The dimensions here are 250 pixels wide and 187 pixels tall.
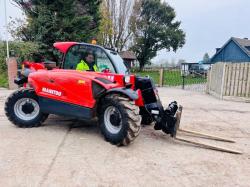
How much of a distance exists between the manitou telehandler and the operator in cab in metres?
0.08

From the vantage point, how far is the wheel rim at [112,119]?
4945mm

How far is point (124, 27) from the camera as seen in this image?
130 ft

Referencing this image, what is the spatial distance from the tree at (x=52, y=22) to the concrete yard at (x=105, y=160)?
1246cm

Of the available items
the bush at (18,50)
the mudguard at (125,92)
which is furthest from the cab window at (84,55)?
the bush at (18,50)

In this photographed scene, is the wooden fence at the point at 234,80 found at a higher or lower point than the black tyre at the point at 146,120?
higher

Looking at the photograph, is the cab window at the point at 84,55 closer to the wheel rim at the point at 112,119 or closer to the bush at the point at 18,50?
the wheel rim at the point at 112,119

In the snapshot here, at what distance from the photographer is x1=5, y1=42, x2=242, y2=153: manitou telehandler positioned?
191 inches

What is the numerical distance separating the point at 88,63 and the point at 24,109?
5.74 feet

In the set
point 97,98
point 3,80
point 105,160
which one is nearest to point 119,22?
point 3,80

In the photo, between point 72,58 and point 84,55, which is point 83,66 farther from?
point 72,58

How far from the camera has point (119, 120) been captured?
195 inches

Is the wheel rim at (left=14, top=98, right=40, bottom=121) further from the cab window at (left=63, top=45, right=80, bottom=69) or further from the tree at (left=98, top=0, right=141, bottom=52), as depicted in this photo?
the tree at (left=98, top=0, right=141, bottom=52)

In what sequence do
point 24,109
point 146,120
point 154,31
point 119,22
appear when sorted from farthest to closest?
1. point 154,31
2. point 119,22
3. point 146,120
4. point 24,109

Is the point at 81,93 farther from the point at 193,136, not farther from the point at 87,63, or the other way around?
the point at 193,136
